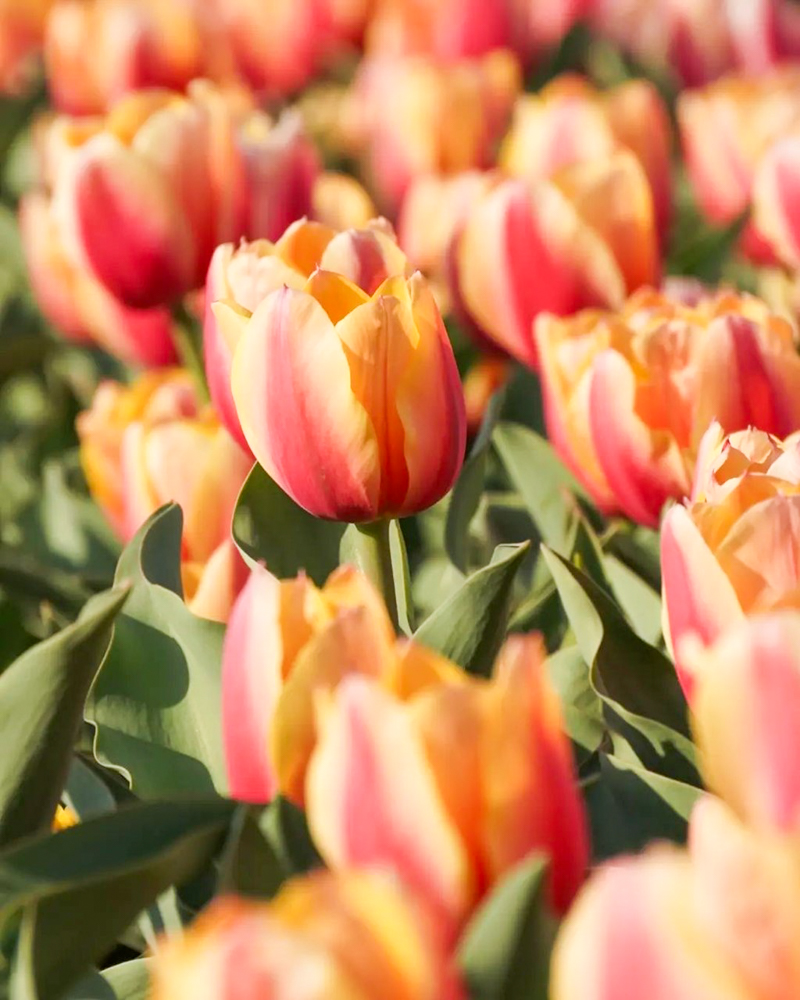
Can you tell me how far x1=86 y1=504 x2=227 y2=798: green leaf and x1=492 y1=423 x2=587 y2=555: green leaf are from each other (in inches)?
13.5

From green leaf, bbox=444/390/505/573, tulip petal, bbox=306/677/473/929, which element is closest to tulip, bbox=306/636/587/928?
tulip petal, bbox=306/677/473/929

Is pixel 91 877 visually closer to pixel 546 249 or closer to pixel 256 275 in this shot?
pixel 256 275

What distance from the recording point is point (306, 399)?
0.75m

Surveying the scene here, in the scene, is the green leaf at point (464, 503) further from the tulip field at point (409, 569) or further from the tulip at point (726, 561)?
the tulip at point (726, 561)

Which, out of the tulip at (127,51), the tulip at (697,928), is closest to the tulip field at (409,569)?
the tulip at (697,928)

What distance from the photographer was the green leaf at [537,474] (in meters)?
1.05

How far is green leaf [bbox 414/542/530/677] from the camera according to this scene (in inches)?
27.4

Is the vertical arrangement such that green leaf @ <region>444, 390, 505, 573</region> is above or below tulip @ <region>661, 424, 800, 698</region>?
below

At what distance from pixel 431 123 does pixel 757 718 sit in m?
1.29

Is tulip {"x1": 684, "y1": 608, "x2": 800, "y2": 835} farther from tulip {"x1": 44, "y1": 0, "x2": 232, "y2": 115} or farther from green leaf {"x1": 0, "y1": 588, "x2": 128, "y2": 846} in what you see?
tulip {"x1": 44, "y1": 0, "x2": 232, "y2": 115}

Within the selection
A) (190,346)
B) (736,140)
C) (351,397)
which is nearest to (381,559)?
(351,397)

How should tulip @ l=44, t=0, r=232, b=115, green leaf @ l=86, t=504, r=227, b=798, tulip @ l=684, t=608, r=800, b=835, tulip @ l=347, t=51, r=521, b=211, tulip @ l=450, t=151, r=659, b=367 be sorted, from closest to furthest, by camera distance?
tulip @ l=684, t=608, r=800, b=835 < green leaf @ l=86, t=504, r=227, b=798 < tulip @ l=450, t=151, r=659, b=367 < tulip @ l=347, t=51, r=521, b=211 < tulip @ l=44, t=0, r=232, b=115

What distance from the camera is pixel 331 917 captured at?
0.41 m

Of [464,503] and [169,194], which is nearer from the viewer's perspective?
[464,503]
